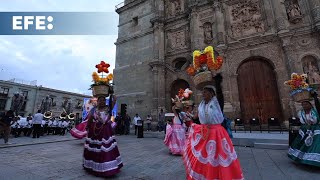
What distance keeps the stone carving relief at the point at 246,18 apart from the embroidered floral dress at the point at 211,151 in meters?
13.5

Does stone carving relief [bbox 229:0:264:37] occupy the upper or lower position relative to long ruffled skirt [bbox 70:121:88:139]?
upper

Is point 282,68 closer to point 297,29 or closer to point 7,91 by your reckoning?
point 297,29

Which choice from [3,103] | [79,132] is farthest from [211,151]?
[3,103]

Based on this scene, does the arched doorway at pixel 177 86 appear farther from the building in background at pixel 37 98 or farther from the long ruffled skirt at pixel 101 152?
the building in background at pixel 37 98

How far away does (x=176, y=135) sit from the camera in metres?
6.23

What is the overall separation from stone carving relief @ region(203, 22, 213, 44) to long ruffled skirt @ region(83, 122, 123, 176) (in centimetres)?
1352

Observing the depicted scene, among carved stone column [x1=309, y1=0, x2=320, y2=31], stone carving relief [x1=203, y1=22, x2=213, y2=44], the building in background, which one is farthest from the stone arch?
the building in background

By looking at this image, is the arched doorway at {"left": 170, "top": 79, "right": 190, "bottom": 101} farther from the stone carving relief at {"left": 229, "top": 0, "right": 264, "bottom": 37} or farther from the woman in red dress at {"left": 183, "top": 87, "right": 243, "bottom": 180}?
the woman in red dress at {"left": 183, "top": 87, "right": 243, "bottom": 180}

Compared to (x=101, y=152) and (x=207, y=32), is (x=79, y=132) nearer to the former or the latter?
(x=101, y=152)

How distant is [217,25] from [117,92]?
12.1m

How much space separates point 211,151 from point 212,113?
0.59 metres

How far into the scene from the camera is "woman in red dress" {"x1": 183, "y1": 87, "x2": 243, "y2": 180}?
2.46 meters

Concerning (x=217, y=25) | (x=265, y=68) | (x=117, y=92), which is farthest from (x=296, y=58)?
(x=117, y=92)

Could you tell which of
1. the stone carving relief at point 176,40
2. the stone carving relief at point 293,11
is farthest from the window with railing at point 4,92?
the stone carving relief at point 293,11
